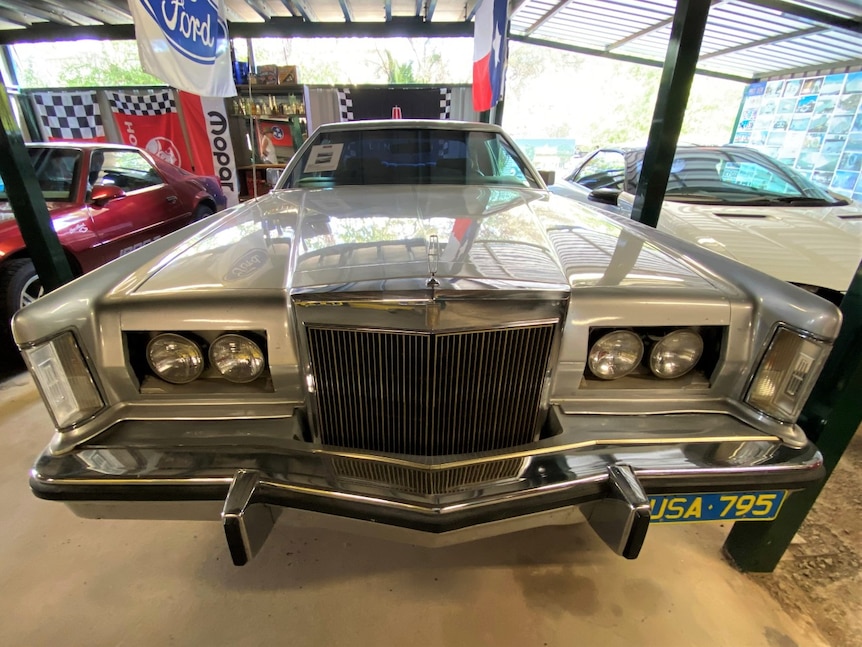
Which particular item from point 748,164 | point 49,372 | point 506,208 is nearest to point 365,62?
point 748,164

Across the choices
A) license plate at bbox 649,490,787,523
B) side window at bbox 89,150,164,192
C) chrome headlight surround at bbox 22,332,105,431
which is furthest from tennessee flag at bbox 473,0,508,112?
Answer: chrome headlight surround at bbox 22,332,105,431

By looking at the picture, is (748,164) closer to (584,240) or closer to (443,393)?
(584,240)

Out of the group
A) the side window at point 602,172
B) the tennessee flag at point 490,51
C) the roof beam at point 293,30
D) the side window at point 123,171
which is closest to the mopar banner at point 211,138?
the roof beam at point 293,30

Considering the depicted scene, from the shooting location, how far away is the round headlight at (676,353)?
53.1 inches

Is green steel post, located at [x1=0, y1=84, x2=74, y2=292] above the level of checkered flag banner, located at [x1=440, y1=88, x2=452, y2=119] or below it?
below

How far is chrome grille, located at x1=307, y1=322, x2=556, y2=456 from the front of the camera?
3.95ft

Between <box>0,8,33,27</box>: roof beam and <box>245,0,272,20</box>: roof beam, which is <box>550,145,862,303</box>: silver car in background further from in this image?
<box>0,8,33,27</box>: roof beam

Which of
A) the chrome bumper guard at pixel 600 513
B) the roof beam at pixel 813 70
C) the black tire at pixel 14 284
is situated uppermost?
the roof beam at pixel 813 70

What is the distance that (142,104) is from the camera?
26.7 ft

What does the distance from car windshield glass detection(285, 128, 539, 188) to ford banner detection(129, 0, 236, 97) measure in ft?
4.63

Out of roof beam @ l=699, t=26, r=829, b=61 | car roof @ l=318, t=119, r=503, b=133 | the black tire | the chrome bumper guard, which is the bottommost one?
the black tire

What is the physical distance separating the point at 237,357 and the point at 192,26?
3.44 m

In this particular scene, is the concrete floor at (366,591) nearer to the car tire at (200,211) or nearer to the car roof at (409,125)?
the car roof at (409,125)

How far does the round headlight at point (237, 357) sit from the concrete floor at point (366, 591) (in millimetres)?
508
